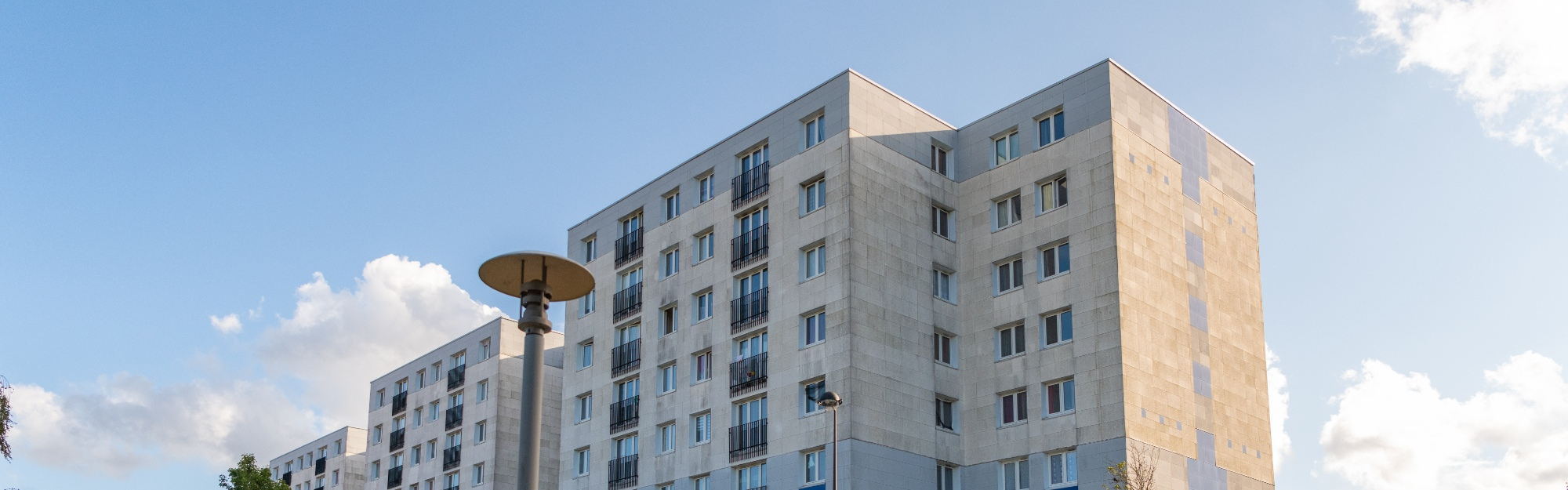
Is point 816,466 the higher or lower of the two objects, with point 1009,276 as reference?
lower

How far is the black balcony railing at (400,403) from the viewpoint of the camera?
283 feet

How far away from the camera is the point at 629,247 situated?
58906 millimetres

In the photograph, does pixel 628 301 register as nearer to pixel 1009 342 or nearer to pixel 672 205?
pixel 672 205

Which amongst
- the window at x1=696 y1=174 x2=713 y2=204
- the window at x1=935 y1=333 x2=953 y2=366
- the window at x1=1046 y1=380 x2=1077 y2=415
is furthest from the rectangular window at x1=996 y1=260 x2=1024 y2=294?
the window at x1=696 y1=174 x2=713 y2=204

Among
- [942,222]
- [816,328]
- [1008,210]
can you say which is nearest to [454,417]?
[816,328]

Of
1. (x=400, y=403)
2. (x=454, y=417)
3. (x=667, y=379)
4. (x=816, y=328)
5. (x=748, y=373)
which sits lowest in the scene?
(x=748, y=373)

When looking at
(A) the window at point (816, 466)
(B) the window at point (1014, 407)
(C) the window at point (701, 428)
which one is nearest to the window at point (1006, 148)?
(B) the window at point (1014, 407)

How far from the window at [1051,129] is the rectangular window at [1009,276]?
169 inches

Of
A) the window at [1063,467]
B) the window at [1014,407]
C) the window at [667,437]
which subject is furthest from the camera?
the window at [667,437]

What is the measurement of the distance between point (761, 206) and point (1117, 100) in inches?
523

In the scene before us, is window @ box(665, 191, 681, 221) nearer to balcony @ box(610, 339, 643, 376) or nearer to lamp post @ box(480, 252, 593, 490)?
balcony @ box(610, 339, 643, 376)

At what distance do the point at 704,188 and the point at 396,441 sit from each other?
38510 mm

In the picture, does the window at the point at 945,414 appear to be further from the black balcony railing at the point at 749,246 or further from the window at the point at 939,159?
the window at the point at 939,159

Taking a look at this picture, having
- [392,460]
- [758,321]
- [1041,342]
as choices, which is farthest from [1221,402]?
[392,460]
